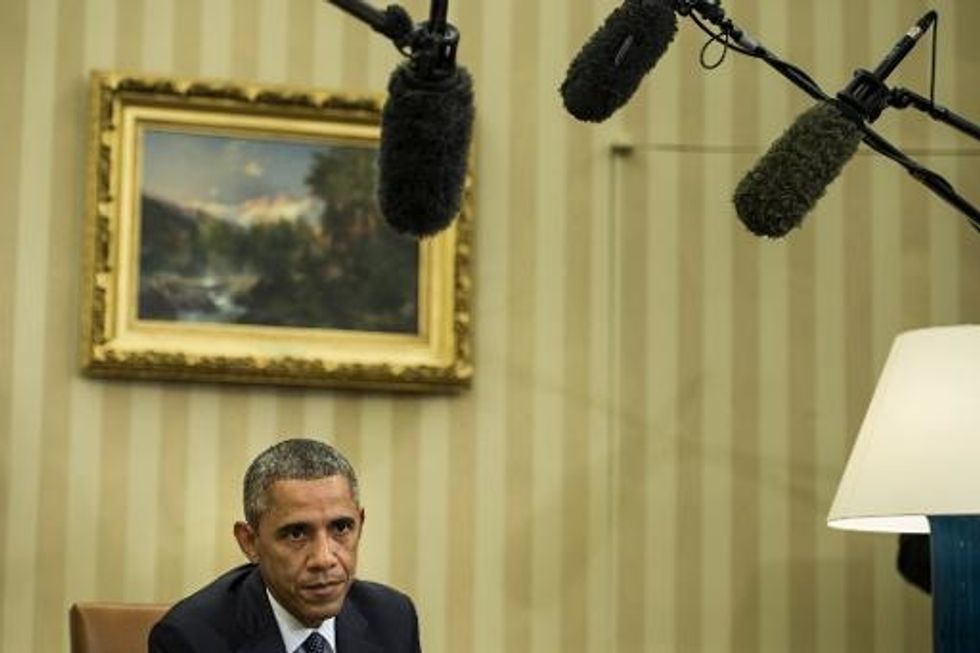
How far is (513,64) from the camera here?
5602mm

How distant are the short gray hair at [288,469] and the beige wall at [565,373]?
1.20 meters

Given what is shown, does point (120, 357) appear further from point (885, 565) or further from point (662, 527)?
point (885, 565)

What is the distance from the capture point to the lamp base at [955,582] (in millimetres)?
4345

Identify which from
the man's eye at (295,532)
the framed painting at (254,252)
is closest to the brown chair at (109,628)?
the man's eye at (295,532)

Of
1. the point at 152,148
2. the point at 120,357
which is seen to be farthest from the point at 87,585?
the point at 152,148

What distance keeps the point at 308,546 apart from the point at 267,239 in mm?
1503

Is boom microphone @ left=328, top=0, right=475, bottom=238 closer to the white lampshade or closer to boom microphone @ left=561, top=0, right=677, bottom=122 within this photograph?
boom microphone @ left=561, top=0, right=677, bottom=122

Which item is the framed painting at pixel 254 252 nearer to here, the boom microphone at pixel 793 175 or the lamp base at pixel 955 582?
the lamp base at pixel 955 582

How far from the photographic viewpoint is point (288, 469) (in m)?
4.06

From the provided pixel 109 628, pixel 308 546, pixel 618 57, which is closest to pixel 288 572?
pixel 308 546

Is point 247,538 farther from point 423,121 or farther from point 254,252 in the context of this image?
point 423,121

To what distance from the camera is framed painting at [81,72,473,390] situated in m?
5.21

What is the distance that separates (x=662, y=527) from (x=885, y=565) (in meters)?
0.67

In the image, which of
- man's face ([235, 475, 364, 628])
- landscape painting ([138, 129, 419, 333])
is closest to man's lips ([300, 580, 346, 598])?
man's face ([235, 475, 364, 628])
